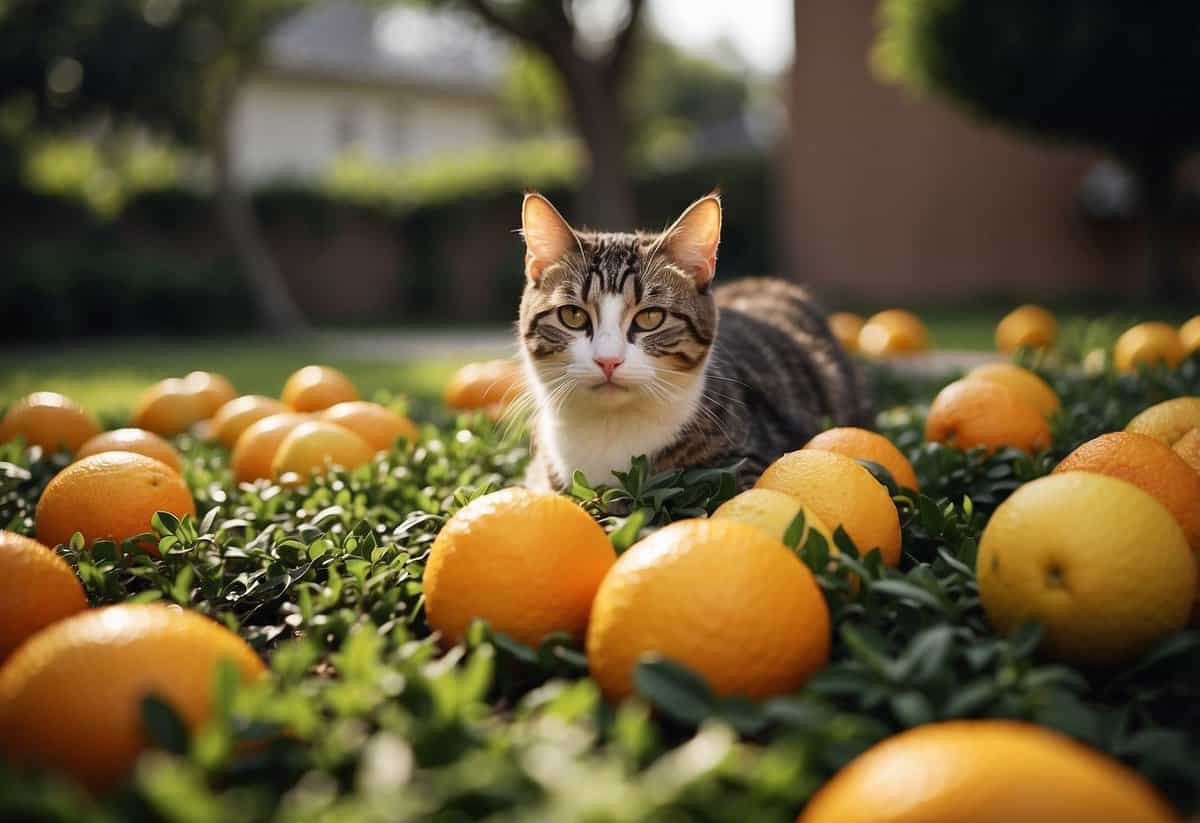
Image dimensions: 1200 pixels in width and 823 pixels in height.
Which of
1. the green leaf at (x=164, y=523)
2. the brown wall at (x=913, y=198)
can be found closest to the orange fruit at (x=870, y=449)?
the green leaf at (x=164, y=523)

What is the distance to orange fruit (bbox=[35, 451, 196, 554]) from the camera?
8.06 ft

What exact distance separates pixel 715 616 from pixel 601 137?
14496 mm

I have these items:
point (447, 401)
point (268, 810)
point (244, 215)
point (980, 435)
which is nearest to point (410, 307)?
point (244, 215)

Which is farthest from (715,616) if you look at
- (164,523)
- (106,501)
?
(106,501)

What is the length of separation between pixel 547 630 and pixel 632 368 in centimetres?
98

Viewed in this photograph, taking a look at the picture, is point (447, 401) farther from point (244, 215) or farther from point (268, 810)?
point (244, 215)

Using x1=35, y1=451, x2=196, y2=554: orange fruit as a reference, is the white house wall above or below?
above

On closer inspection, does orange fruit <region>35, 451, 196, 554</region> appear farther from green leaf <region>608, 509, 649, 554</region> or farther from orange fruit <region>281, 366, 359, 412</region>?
orange fruit <region>281, 366, 359, 412</region>

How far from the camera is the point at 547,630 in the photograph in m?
1.77

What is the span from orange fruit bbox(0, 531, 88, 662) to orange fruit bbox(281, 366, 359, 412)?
7.54ft

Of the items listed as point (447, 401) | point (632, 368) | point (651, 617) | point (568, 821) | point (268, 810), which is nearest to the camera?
point (568, 821)

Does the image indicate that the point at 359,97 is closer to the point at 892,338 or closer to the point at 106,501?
the point at 892,338

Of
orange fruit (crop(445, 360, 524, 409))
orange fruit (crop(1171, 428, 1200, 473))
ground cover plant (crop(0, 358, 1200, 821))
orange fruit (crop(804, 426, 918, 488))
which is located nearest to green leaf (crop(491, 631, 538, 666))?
ground cover plant (crop(0, 358, 1200, 821))

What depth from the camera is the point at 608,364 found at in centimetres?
254
